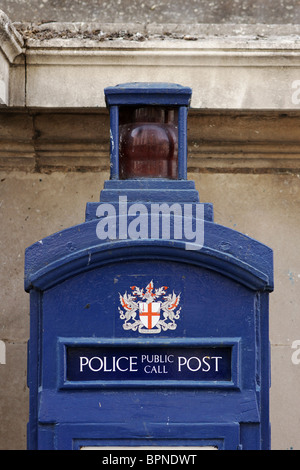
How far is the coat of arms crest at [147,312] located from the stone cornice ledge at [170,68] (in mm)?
1528

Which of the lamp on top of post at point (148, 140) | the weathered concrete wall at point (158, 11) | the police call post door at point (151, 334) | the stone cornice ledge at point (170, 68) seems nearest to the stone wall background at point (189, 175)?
the weathered concrete wall at point (158, 11)

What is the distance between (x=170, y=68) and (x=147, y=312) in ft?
5.44

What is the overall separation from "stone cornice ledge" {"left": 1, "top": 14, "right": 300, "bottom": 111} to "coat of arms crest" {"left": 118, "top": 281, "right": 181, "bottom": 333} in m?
1.53

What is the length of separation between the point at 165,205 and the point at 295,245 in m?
1.67

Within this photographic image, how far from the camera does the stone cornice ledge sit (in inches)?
129

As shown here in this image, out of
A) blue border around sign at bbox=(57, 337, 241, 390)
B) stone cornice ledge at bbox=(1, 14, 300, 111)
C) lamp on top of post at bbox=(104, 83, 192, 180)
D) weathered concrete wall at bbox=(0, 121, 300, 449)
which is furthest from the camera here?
weathered concrete wall at bbox=(0, 121, 300, 449)

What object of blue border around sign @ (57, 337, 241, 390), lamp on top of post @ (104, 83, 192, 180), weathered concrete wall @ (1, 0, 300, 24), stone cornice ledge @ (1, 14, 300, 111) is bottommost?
blue border around sign @ (57, 337, 241, 390)

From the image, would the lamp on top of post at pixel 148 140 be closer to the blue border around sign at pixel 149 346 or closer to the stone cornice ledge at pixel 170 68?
the blue border around sign at pixel 149 346

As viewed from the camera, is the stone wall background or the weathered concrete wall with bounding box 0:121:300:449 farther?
the weathered concrete wall with bounding box 0:121:300:449

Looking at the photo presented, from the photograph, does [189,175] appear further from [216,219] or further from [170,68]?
[170,68]

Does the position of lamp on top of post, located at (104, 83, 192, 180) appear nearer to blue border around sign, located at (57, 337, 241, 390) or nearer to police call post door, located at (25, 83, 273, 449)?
police call post door, located at (25, 83, 273, 449)

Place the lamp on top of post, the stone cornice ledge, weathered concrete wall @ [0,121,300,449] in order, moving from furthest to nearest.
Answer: weathered concrete wall @ [0,121,300,449]
the stone cornice ledge
the lamp on top of post

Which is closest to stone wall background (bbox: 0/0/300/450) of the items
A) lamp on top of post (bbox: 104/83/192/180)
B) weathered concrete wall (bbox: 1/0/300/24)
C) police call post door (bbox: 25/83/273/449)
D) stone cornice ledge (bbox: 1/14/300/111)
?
weathered concrete wall (bbox: 1/0/300/24)

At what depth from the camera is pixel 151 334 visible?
6.84 feet
